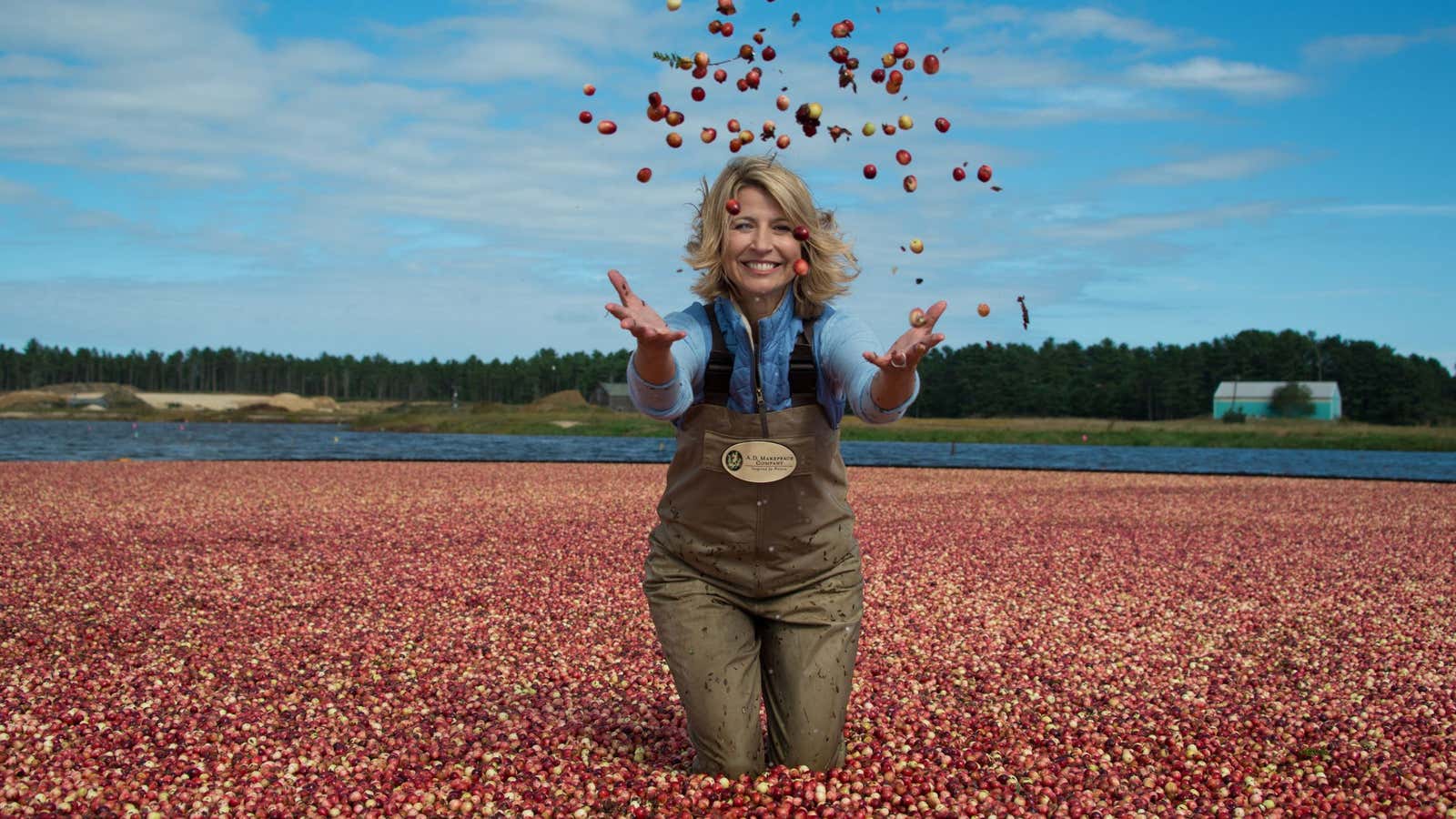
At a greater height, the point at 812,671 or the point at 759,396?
the point at 759,396

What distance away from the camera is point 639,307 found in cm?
376

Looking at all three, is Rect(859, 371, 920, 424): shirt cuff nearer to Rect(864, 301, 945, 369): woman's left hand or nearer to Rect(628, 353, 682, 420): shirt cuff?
Rect(864, 301, 945, 369): woman's left hand

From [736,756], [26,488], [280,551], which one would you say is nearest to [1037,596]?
[736,756]

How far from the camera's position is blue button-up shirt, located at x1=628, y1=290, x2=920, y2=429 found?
4.04 metres

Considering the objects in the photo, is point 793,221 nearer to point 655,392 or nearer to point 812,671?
point 655,392

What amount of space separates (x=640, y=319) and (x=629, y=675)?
11.9 feet

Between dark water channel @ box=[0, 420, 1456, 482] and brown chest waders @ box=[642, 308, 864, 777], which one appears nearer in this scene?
brown chest waders @ box=[642, 308, 864, 777]

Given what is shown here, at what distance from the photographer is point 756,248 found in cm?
426

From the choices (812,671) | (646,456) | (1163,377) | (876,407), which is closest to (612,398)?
(1163,377)

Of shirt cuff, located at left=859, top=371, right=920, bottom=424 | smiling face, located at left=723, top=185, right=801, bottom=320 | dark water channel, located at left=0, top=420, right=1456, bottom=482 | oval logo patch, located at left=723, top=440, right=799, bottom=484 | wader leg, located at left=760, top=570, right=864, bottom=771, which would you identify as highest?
smiling face, located at left=723, top=185, right=801, bottom=320

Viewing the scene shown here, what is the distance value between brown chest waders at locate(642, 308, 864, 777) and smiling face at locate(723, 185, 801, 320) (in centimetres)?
21

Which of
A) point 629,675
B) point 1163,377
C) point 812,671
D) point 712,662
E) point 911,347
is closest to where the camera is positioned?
point 911,347

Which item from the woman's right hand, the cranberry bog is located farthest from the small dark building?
the woman's right hand

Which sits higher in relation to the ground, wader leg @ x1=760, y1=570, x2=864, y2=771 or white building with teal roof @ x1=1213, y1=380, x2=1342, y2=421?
white building with teal roof @ x1=1213, y1=380, x2=1342, y2=421
